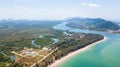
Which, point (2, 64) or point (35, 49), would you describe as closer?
point (2, 64)

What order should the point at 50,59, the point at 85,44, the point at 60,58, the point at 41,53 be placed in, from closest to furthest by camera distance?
the point at 50,59, the point at 60,58, the point at 41,53, the point at 85,44

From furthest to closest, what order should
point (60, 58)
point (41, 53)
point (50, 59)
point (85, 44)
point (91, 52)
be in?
1. point (85, 44)
2. point (91, 52)
3. point (41, 53)
4. point (60, 58)
5. point (50, 59)

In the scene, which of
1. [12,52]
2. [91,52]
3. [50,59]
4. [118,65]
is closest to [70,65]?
[50,59]

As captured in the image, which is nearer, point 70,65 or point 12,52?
point 70,65

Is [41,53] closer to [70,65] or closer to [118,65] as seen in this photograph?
[70,65]

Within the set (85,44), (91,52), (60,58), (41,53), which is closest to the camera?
(60,58)

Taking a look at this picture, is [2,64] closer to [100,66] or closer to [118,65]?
[100,66]

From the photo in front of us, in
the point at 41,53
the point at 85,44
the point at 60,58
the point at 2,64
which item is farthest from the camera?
the point at 85,44

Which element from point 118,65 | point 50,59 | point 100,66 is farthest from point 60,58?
point 118,65
